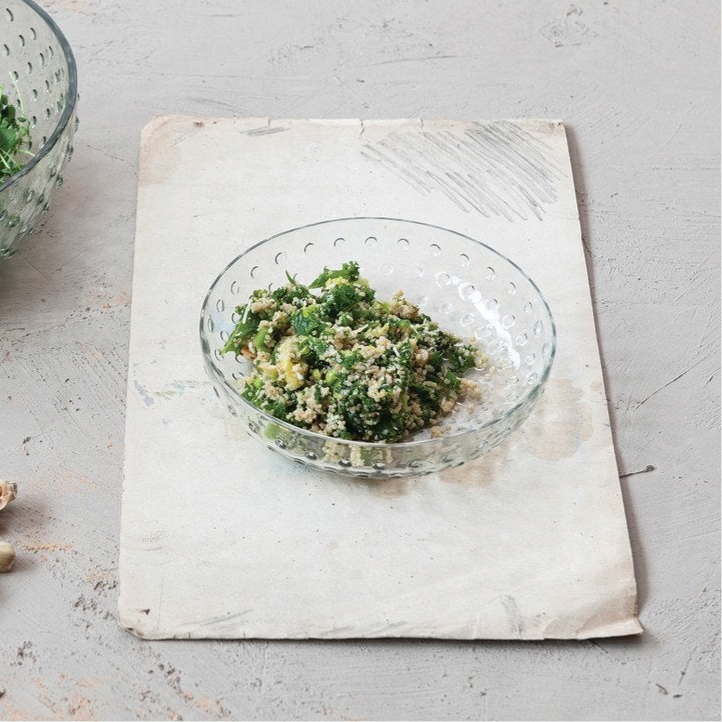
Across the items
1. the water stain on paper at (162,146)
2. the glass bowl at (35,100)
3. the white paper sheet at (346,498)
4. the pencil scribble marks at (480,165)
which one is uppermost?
the glass bowl at (35,100)

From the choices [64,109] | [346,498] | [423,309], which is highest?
[64,109]

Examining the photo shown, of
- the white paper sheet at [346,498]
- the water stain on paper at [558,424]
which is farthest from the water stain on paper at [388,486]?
the water stain on paper at [558,424]

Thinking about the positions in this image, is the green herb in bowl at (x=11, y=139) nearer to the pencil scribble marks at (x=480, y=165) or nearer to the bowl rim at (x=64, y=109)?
the bowl rim at (x=64, y=109)

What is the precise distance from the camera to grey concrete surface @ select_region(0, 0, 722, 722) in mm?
1262

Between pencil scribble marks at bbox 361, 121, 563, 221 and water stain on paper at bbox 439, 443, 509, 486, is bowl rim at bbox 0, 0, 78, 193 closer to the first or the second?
pencil scribble marks at bbox 361, 121, 563, 221

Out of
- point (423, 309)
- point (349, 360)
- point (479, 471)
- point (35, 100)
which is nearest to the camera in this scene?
point (349, 360)

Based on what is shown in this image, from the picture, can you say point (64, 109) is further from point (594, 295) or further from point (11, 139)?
point (594, 295)

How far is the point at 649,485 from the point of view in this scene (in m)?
1.44

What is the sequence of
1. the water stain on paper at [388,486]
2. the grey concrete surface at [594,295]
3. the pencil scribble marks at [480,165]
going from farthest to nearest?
the pencil scribble marks at [480,165] < the water stain on paper at [388,486] < the grey concrete surface at [594,295]

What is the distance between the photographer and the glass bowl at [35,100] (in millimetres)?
1448

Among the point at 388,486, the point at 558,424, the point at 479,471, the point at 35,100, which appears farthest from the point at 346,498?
the point at 35,100

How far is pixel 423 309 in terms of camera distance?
1.56m

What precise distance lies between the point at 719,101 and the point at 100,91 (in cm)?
112

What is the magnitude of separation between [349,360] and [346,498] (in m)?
0.20
